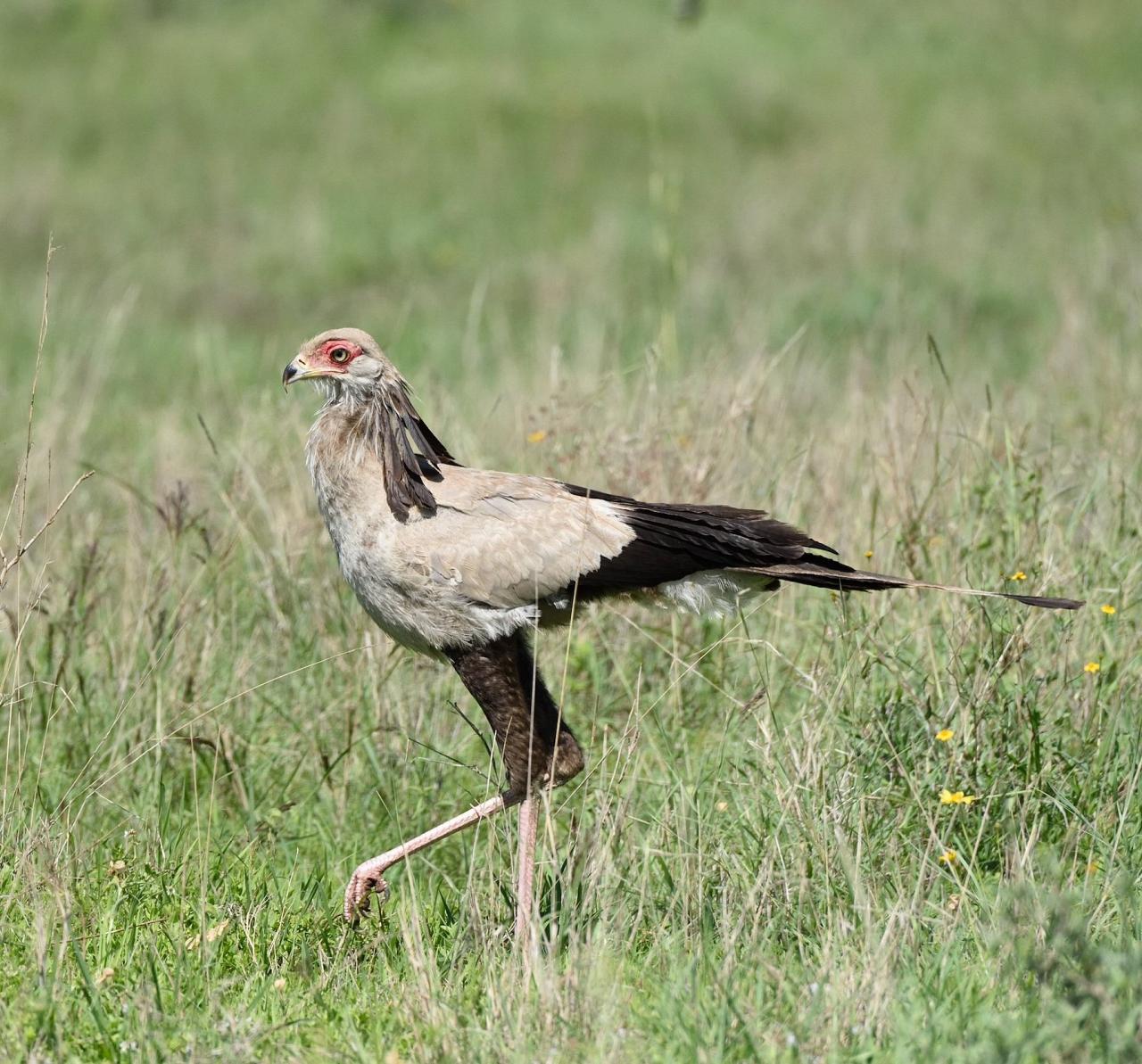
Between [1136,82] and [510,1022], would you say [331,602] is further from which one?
[1136,82]

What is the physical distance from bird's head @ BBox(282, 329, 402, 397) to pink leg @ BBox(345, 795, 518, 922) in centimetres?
122

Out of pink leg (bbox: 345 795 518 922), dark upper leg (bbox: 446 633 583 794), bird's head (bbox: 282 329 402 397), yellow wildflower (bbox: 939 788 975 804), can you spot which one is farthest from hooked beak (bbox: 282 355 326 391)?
yellow wildflower (bbox: 939 788 975 804)

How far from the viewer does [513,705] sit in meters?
4.05

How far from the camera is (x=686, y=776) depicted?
4.35 m

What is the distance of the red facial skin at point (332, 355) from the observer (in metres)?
4.26

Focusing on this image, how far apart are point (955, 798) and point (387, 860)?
4.80 feet

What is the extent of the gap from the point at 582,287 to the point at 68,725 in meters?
7.75

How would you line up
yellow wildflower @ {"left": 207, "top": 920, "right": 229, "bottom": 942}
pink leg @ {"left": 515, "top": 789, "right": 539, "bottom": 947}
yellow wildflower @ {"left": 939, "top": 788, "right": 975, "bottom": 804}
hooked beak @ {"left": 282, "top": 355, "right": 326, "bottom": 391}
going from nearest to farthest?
yellow wildflower @ {"left": 207, "top": 920, "right": 229, "bottom": 942} → pink leg @ {"left": 515, "top": 789, "right": 539, "bottom": 947} → yellow wildflower @ {"left": 939, "top": 788, "right": 975, "bottom": 804} → hooked beak @ {"left": 282, "top": 355, "right": 326, "bottom": 391}

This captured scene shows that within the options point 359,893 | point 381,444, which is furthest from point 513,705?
point 381,444

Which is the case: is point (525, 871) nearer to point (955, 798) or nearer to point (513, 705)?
point (513, 705)

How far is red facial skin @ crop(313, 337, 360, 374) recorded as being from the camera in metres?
4.26

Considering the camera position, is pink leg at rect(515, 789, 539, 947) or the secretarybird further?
the secretarybird

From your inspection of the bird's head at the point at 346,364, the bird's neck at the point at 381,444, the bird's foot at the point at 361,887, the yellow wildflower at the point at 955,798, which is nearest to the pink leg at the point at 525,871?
the bird's foot at the point at 361,887

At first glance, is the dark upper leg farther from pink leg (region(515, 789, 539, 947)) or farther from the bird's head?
the bird's head
